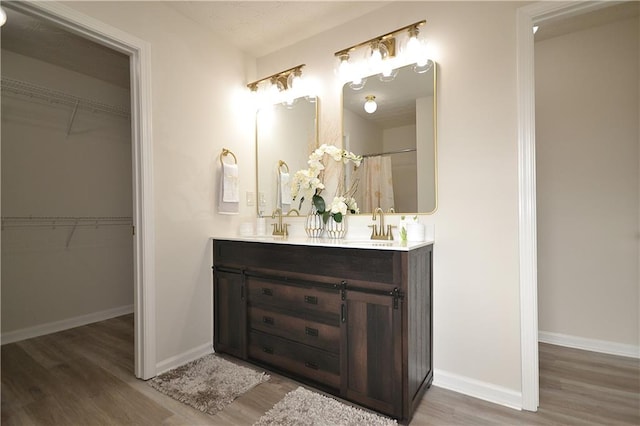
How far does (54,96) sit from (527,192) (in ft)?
13.7

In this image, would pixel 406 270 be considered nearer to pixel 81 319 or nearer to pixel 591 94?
pixel 591 94

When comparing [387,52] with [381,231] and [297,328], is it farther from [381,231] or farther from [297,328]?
[297,328]


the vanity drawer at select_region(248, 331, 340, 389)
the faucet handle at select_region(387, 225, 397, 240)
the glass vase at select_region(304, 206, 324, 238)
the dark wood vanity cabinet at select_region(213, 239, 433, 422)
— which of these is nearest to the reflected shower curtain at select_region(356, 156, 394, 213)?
the faucet handle at select_region(387, 225, 397, 240)

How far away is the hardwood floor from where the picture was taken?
165 centimetres

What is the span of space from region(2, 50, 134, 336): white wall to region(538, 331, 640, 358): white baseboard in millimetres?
4394

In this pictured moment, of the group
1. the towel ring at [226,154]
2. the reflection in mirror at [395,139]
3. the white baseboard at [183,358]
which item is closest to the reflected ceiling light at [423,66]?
the reflection in mirror at [395,139]

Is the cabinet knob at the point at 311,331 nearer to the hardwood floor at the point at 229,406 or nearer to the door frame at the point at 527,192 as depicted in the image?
the hardwood floor at the point at 229,406

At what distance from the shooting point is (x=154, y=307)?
2.13 metres

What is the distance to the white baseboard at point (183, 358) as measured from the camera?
216 cm

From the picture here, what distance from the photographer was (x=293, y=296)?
78.9 inches

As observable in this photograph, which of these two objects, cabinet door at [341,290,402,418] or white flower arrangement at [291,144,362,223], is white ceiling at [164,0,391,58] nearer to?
white flower arrangement at [291,144,362,223]

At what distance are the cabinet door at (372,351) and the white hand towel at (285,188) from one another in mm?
1217

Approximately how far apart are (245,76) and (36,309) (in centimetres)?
298

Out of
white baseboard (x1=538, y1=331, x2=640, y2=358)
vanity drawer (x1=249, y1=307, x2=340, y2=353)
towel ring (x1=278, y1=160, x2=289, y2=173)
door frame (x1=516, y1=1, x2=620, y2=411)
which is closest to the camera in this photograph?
door frame (x1=516, y1=1, x2=620, y2=411)
